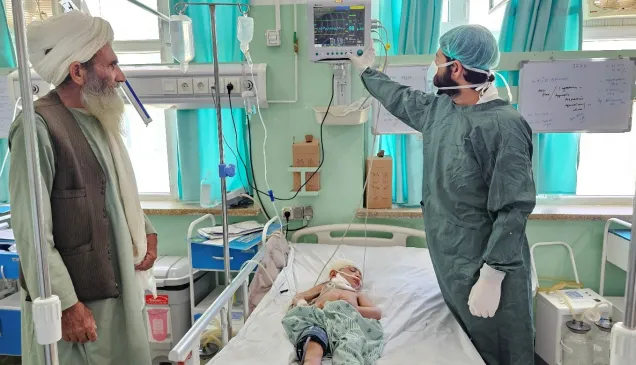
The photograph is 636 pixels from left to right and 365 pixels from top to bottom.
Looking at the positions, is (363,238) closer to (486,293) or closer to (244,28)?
(486,293)

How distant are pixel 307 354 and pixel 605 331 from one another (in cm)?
178

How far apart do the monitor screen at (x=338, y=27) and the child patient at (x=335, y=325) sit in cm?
110

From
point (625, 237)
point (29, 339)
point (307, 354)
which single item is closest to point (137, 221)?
point (29, 339)

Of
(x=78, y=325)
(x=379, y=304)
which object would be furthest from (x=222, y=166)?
(x=379, y=304)

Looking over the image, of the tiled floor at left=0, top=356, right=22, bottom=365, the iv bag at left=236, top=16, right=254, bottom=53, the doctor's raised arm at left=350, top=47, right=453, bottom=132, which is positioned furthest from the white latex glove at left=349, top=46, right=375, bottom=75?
the tiled floor at left=0, top=356, right=22, bottom=365

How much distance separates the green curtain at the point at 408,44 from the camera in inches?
111

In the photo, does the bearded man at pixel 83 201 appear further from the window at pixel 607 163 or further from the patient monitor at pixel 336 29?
the window at pixel 607 163

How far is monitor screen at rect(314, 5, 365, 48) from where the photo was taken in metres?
2.03

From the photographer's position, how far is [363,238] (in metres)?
2.94

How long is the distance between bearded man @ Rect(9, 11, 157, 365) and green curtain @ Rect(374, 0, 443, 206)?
5.65ft

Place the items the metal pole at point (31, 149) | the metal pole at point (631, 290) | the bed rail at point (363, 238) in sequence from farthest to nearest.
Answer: the bed rail at point (363, 238), the metal pole at point (31, 149), the metal pole at point (631, 290)

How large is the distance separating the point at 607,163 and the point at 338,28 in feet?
7.25

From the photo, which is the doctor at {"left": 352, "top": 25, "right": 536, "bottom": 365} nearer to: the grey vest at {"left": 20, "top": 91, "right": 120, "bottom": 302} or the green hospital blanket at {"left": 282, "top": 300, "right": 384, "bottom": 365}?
the green hospital blanket at {"left": 282, "top": 300, "right": 384, "bottom": 365}

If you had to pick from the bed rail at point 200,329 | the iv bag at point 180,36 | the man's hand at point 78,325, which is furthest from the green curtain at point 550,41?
the man's hand at point 78,325
